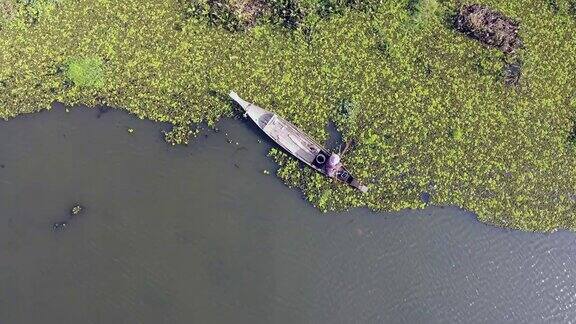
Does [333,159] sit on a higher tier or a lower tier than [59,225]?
higher

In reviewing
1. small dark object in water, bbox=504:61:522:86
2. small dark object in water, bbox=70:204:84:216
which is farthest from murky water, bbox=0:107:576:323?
small dark object in water, bbox=504:61:522:86

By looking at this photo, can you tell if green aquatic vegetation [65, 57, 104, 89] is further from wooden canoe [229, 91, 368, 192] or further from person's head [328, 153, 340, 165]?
person's head [328, 153, 340, 165]

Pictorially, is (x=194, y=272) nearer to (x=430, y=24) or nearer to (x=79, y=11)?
(x=79, y=11)

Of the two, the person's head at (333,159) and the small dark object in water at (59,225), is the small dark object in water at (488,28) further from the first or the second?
the small dark object in water at (59,225)

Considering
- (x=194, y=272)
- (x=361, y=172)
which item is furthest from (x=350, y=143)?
(x=194, y=272)

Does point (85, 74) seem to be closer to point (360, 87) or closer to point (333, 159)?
point (333, 159)

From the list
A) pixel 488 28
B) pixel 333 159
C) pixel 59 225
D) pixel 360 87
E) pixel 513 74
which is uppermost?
pixel 488 28

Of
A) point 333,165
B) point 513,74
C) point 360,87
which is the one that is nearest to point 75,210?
point 333,165
